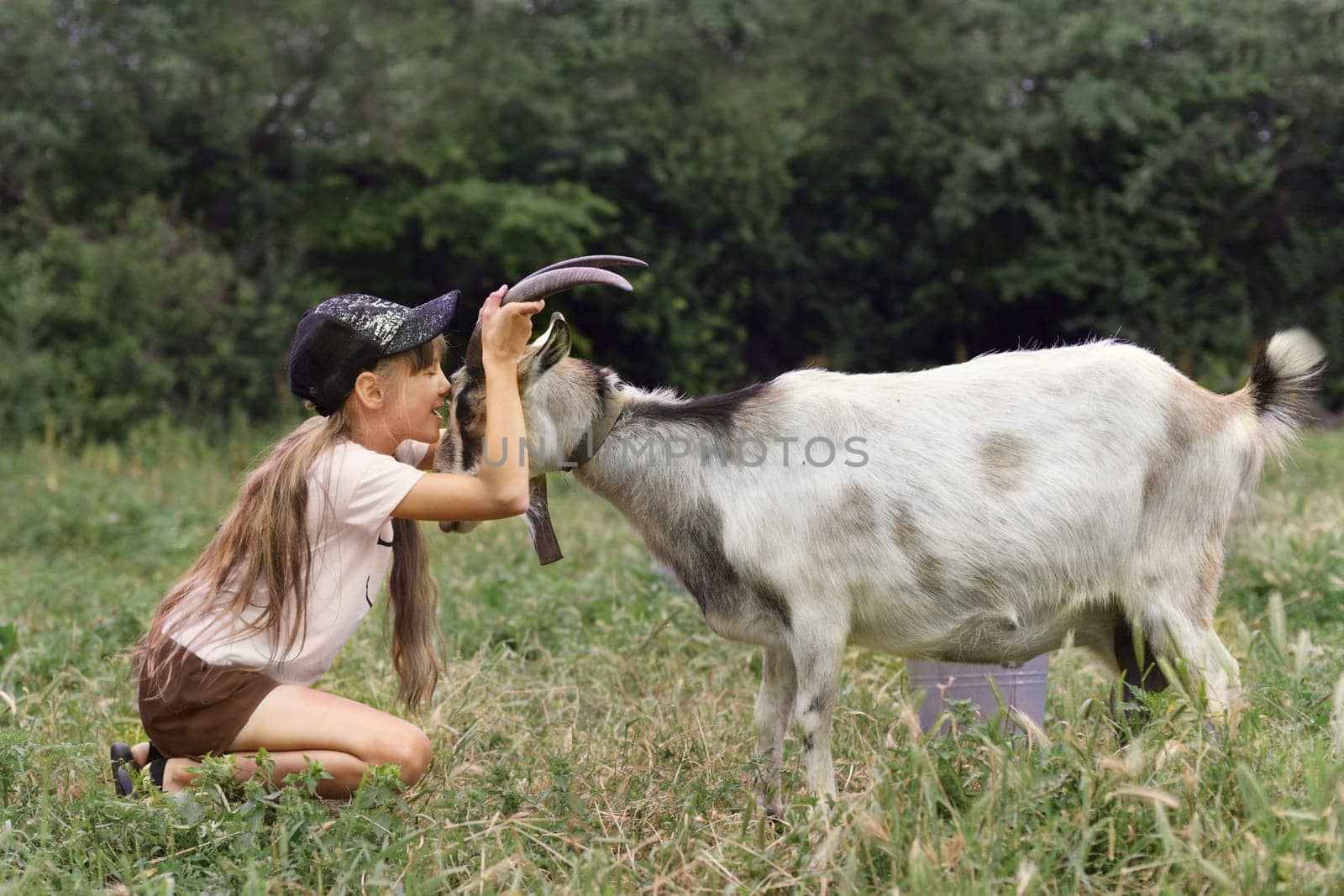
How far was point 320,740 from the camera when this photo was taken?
11.0 ft

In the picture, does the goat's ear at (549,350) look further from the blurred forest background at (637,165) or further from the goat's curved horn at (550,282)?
the blurred forest background at (637,165)

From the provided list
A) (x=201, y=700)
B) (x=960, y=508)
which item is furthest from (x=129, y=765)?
(x=960, y=508)

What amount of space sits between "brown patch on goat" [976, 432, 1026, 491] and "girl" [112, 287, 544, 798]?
1225 millimetres

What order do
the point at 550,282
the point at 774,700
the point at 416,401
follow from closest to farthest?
1. the point at 550,282
2. the point at 416,401
3. the point at 774,700

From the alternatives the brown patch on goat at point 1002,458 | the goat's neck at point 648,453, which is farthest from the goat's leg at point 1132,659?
the goat's neck at point 648,453

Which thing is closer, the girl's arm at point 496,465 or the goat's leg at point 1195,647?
the girl's arm at point 496,465

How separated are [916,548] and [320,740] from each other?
166 cm

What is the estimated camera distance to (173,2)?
40.7 ft

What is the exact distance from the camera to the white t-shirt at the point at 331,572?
3254 mm

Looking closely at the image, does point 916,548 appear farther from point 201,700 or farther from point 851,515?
point 201,700

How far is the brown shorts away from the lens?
10.9 feet

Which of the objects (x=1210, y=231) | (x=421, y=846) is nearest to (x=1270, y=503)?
(x=421, y=846)

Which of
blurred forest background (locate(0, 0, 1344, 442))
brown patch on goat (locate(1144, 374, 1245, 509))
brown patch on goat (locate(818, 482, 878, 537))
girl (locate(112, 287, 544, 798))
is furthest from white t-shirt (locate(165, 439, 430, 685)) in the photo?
blurred forest background (locate(0, 0, 1344, 442))

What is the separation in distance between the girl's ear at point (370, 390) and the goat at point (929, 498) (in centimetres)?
20
